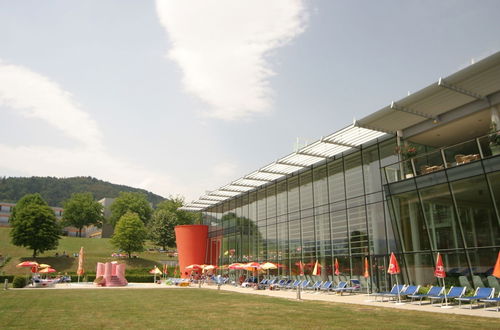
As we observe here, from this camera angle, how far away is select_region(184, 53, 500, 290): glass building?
1525 cm

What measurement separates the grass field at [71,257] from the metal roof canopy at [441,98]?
4078cm

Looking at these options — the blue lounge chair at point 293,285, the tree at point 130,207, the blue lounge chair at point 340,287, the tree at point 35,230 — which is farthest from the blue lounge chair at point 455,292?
the tree at point 130,207

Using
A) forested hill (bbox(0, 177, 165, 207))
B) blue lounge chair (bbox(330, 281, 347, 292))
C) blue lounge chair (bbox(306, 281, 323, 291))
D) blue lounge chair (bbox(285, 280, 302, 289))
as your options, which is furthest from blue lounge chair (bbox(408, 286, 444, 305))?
forested hill (bbox(0, 177, 165, 207))

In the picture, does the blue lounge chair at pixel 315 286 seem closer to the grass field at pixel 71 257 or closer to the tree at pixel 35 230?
the grass field at pixel 71 257

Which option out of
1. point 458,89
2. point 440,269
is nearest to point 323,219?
point 440,269

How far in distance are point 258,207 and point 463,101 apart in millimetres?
20966

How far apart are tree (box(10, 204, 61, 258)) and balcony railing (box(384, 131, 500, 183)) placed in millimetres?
50326

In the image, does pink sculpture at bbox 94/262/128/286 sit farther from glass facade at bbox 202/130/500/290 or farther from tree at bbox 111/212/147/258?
tree at bbox 111/212/147/258

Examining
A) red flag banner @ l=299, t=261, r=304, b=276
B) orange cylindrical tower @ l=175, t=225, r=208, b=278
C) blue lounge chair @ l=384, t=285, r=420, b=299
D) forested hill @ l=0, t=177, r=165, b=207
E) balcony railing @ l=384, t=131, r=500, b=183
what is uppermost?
forested hill @ l=0, t=177, r=165, b=207

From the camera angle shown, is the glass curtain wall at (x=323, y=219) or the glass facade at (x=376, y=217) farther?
the glass curtain wall at (x=323, y=219)

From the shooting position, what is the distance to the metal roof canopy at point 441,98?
50.0 feet

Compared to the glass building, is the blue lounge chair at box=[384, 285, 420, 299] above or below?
below

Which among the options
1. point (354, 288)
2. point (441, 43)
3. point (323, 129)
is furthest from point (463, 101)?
point (354, 288)

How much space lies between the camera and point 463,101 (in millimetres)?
17641
